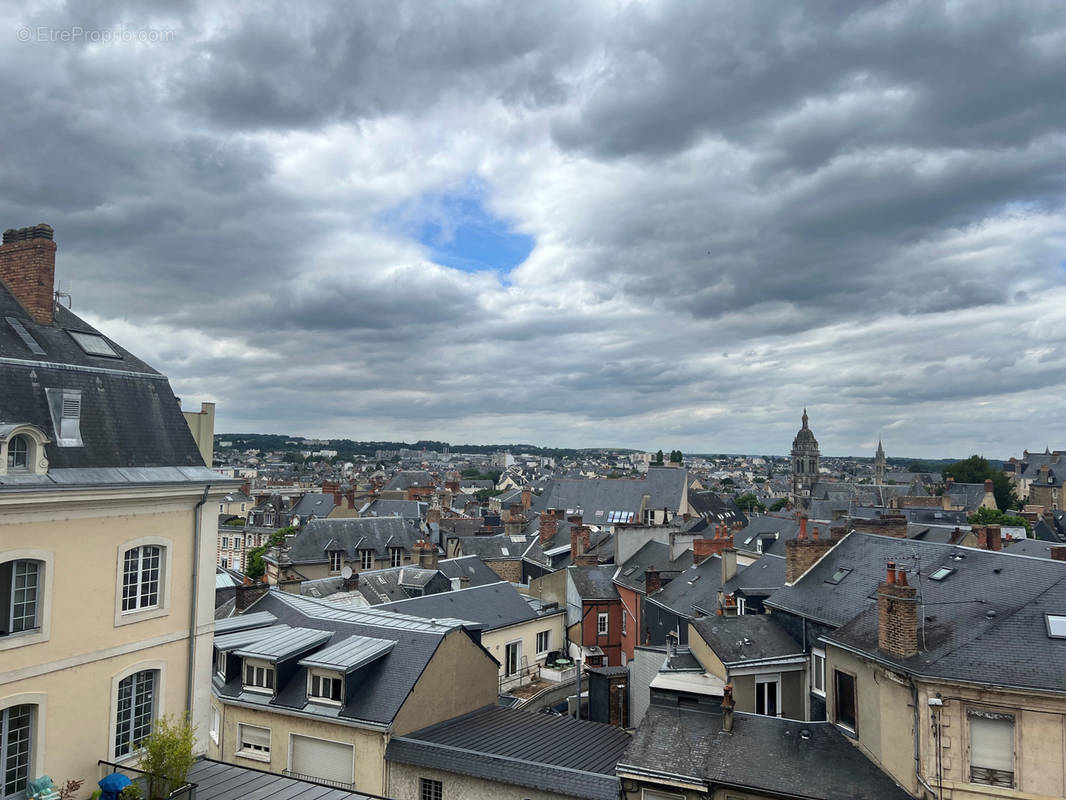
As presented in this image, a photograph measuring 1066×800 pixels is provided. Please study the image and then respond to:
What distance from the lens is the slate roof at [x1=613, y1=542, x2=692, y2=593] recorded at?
135 ft

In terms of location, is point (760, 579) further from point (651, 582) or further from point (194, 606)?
point (194, 606)

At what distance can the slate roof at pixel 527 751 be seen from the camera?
18.0 meters

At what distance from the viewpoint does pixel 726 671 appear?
73.6ft

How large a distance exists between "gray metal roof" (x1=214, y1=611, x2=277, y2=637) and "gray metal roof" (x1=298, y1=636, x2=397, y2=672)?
4.06 meters

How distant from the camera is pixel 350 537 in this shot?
60.1m

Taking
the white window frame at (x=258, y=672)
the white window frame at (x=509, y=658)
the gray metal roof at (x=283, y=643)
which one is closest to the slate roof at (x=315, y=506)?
the white window frame at (x=509, y=658)

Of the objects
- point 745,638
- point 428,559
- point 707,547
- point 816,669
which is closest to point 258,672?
point 745,638

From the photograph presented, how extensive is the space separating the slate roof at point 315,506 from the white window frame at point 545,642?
53806 millimetres

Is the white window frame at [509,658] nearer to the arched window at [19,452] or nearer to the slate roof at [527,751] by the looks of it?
the slate roof at [527,751]

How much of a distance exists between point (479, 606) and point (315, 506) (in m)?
61.2

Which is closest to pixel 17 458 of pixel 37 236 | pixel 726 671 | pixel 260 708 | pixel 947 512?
pixel 37 236

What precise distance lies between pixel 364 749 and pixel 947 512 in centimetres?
6771

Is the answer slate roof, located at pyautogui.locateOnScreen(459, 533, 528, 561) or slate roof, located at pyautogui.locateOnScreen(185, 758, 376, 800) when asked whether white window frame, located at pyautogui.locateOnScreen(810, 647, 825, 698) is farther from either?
slate roof, located at pyautogui.locateOnScreen(459, 533, 528, 561)

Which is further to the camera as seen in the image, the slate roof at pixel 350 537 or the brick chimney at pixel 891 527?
the slate roof at pixel 350 537
